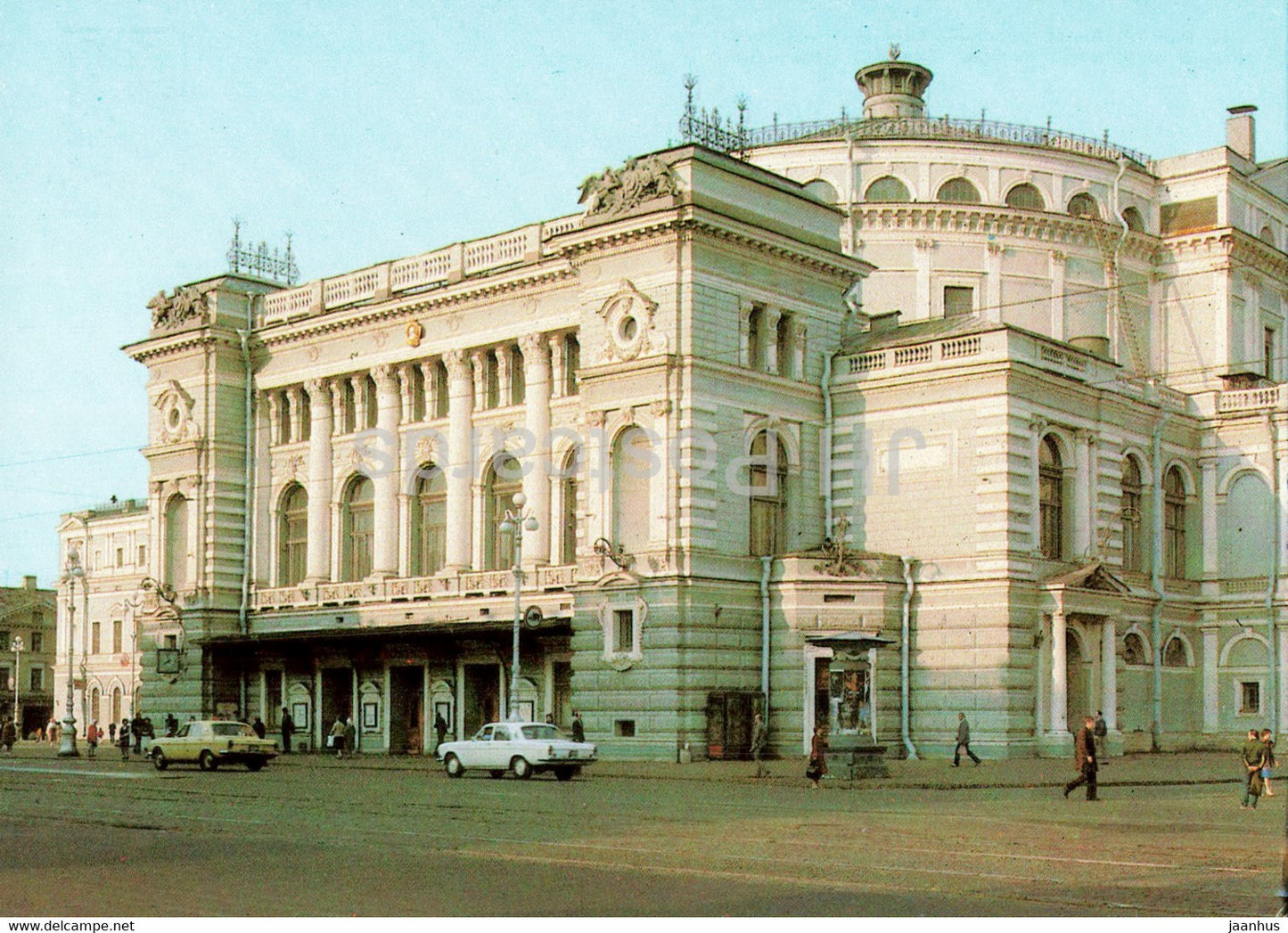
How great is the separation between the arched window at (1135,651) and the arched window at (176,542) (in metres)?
35.0

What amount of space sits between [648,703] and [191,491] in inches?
1012

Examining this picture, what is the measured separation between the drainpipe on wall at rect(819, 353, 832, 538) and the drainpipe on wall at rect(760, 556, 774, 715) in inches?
145

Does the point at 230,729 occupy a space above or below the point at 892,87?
below

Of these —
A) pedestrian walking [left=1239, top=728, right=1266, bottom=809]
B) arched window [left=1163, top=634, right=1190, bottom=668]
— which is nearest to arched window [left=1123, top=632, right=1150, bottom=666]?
arched window [left=1163, top=634, right=1190, bottom=668]

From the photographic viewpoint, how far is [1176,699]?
182ft

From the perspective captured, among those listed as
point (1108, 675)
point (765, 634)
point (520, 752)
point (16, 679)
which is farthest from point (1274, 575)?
point (16, 679)

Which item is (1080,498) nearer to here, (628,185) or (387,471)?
(628,185)

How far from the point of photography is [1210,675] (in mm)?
56188

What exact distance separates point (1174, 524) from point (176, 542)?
3758 centimetres

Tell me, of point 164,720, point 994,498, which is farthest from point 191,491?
point 994,498

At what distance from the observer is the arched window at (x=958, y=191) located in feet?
211

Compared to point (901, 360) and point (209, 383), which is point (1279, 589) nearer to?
point (901, 360)

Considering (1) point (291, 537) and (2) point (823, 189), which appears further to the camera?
(1) point (291, 537)

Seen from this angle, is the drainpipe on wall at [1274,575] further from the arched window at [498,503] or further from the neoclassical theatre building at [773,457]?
the arched window at [498,503]
